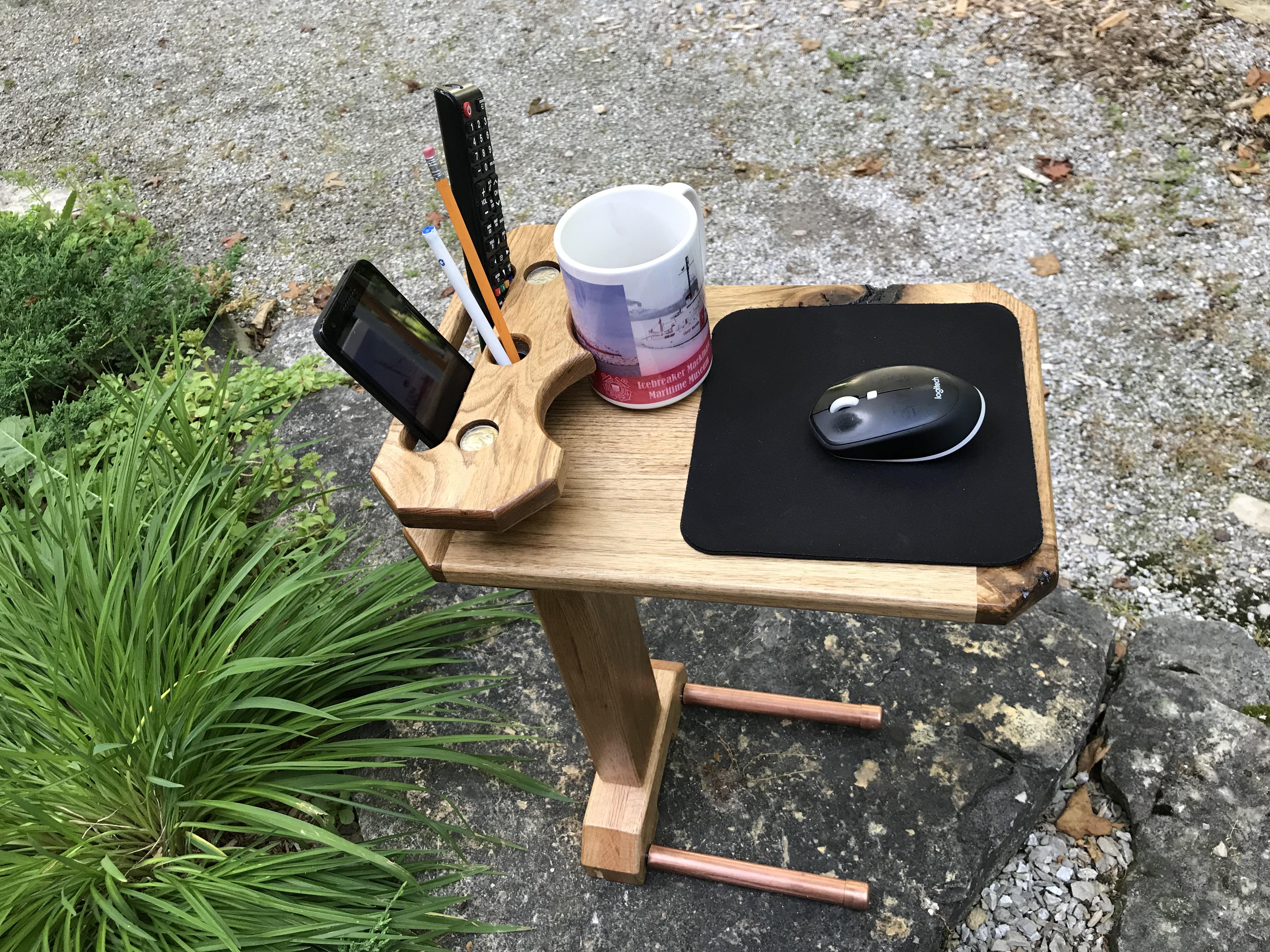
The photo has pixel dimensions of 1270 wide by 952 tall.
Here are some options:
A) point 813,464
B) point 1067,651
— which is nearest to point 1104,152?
point 1067,651

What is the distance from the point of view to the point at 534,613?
2002mm

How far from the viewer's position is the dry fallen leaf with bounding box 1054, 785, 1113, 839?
171cm

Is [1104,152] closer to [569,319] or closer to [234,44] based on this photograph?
[569,319]

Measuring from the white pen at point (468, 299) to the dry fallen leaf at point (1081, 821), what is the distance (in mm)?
1471

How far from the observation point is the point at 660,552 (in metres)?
0.97

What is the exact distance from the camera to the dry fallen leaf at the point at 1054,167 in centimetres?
286

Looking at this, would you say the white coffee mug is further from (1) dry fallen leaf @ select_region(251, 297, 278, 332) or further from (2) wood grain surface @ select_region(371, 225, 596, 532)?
(1) dry fallen leaf @ select_region(251, 297, 278, 332)

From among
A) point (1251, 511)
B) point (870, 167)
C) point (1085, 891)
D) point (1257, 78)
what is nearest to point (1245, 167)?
point (1257, 78)

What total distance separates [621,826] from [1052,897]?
33.0 inches

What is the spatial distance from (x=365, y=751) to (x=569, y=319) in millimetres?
1003

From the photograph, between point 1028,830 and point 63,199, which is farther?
point 63,199

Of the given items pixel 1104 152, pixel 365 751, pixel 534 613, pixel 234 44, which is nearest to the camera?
pixel 365 751

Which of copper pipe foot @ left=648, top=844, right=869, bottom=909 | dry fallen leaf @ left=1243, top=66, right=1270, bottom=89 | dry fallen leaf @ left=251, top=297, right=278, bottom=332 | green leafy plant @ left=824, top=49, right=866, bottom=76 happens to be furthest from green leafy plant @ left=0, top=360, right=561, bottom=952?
dry fallen leaf @ left=1243, top=66, right=1270, bottom=89

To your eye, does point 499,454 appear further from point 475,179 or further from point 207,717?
point 207,717
